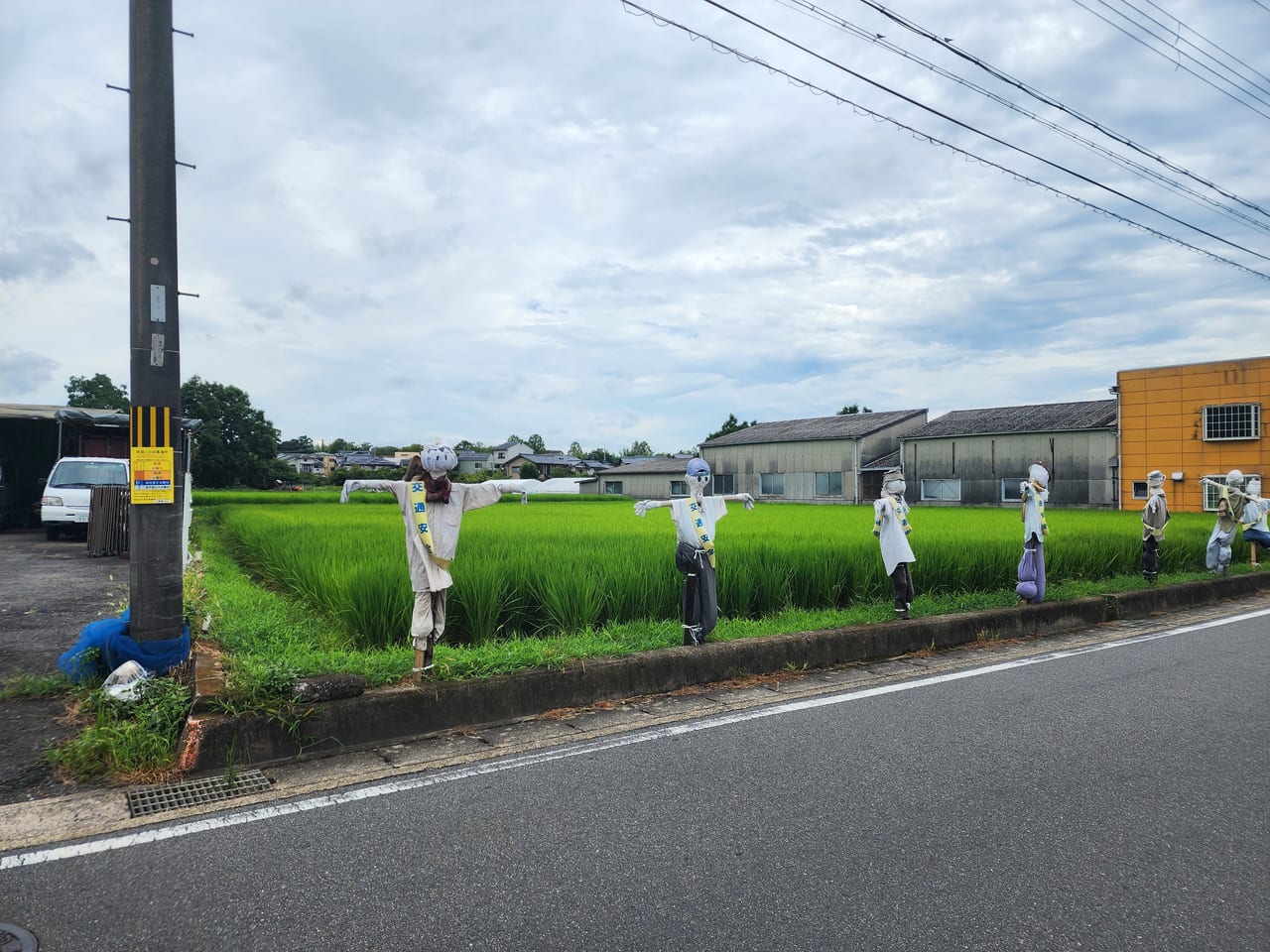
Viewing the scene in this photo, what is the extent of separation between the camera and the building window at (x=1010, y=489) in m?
32.3

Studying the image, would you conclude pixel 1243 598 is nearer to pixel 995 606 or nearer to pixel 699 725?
pixel 995 606

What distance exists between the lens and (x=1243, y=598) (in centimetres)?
1101

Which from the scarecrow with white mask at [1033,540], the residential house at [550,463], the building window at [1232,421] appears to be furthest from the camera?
the residential house at [550,463]

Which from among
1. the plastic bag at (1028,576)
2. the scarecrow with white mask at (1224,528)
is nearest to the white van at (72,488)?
the plastic bag at (1028,576)

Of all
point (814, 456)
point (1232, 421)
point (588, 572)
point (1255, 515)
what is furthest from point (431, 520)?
point (814, 456)

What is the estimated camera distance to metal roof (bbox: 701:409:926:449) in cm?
3919

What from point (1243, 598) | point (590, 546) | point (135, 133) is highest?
point (135, 133)

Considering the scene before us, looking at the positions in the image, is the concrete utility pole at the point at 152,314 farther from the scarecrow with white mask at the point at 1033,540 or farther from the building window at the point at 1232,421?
the building window at the point at 1232,421

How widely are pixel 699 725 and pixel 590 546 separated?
181 inches

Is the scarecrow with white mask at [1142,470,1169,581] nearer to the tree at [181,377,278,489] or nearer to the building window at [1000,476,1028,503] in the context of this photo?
the building window at [1000,476,1028,503]

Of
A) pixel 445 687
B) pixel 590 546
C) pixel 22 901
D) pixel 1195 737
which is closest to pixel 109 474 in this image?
pixel 590 546

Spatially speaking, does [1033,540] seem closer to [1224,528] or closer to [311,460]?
[1224,528]

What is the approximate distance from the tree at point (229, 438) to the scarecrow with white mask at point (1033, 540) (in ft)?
183

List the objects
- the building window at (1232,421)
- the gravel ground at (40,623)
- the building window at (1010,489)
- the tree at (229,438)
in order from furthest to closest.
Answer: the tree at (229,438) < the building window at (1010,489) < the building window at (1232,421) < the gravel ground at (40,623)
